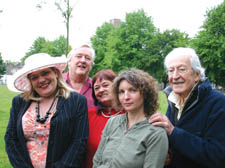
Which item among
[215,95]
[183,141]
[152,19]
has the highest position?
[152,19]

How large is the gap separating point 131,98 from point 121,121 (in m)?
0.33

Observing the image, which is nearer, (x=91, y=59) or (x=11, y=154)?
(x=11, y=154)

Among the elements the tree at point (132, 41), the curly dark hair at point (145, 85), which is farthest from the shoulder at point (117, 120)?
the tree at point (132, 41)

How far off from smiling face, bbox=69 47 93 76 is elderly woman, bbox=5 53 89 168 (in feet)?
4.57

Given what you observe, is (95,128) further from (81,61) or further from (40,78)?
(81,61)

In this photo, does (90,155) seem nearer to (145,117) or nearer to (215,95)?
(145,117)

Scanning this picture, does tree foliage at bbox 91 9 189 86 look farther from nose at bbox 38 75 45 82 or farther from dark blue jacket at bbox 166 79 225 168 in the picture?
dark blue jacket at bbox 166 79 225 168

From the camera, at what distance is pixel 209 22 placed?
87.3ft

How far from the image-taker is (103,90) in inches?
129

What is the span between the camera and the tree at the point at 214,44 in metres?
25.2

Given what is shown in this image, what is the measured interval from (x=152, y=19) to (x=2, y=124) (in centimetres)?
3150

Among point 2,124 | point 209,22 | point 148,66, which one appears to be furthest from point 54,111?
point 148,66

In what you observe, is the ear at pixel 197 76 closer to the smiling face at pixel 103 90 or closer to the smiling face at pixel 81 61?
the smiling face at pixel 103 90

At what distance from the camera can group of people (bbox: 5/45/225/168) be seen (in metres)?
2.33
